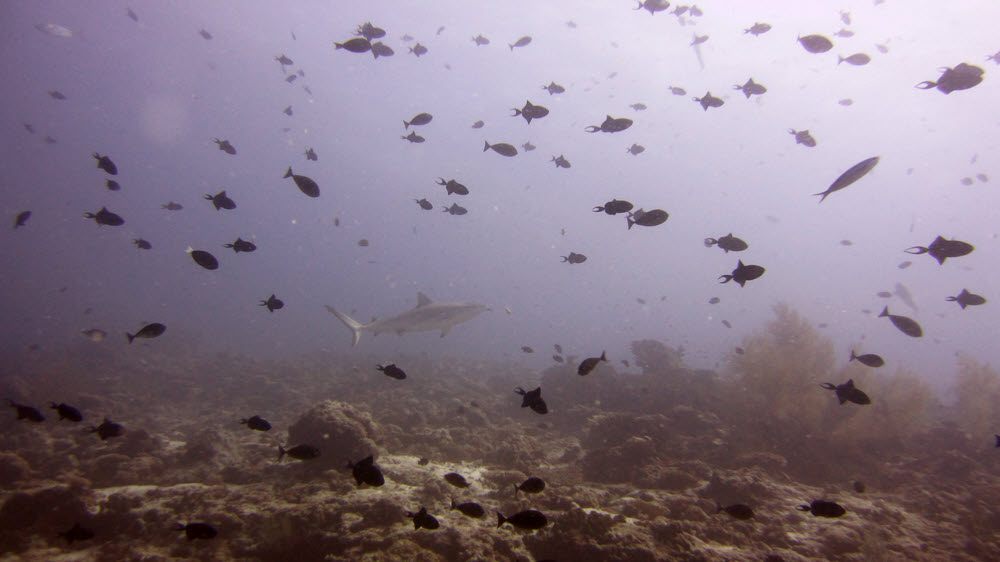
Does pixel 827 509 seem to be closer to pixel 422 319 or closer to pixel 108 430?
pixel 108 430

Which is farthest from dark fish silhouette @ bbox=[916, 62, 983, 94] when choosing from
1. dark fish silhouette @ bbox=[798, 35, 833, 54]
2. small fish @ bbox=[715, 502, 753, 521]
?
small fish @ bbox=[715, 502, 753, 521]

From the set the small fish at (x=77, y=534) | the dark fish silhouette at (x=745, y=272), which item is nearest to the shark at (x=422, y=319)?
the small fish at (x=77, y=534)

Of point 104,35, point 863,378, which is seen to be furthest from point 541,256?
point 863,378

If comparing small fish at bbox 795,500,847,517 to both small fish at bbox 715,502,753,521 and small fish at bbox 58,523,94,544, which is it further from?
small fish at bbox 58,523,94,544

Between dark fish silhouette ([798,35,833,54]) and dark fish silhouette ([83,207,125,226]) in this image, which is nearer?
dark fish silhouette ([83,207,125,226])

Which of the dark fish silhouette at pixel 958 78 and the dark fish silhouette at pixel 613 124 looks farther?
the dark fish silhouette at pixel 613 124

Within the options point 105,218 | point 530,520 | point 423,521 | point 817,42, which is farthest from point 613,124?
point 105,218

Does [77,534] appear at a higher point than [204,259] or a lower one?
lower

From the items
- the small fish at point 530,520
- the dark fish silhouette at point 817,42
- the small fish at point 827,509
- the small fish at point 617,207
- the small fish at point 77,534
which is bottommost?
the small fish at point 77,534

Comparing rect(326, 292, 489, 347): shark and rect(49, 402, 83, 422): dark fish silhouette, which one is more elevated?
rect(326, 292, 489, 347): shark

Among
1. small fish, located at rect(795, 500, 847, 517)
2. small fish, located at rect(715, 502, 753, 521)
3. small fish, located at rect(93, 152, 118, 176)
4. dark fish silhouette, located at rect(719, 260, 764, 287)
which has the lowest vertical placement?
small fish, located at rect(715, 502, 753, 521)

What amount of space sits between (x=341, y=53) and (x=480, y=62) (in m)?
17.6

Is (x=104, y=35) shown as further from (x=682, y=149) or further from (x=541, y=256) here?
(x=541, y=256)

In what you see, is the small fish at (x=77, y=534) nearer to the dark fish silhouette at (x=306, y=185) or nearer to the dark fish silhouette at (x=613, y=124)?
the dark fish silhouette at (x=306, y=185)
